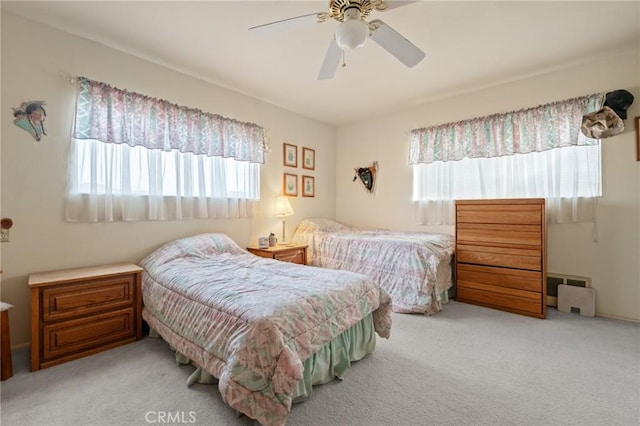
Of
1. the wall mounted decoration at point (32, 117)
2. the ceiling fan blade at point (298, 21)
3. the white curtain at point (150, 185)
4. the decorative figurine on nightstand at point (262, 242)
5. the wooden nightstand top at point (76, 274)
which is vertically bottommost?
the wooden nightstand top at point (76, 274)

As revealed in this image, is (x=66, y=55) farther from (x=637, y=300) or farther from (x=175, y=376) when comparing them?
(x=637, y=300)

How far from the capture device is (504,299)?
2.98m

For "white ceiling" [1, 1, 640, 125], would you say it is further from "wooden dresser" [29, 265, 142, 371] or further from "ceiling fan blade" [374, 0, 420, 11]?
"wooden dresser" [29, 265, 142, 371]

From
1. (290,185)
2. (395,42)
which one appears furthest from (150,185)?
(395,42)

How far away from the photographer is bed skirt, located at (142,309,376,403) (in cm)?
161

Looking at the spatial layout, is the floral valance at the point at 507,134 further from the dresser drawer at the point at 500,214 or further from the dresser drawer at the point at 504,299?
the dresser drawer at the point at 504,299

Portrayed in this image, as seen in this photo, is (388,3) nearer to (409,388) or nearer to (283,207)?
(409,388)

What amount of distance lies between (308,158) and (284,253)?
5.68ft

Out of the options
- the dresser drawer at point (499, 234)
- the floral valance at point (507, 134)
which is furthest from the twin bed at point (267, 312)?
the floral valance at point (507, 134)

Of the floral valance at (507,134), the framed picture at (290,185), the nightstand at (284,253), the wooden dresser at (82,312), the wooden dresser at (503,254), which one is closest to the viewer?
the wooden dresser at (82,312)

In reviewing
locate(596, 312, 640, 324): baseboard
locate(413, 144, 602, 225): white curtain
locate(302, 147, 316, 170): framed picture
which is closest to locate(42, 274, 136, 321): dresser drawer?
locate(302, 147, 316, 170): framed picture

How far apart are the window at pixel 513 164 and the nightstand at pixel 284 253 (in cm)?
177

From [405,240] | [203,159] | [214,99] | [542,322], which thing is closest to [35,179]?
[203,159]

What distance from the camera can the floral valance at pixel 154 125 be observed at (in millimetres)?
2393
